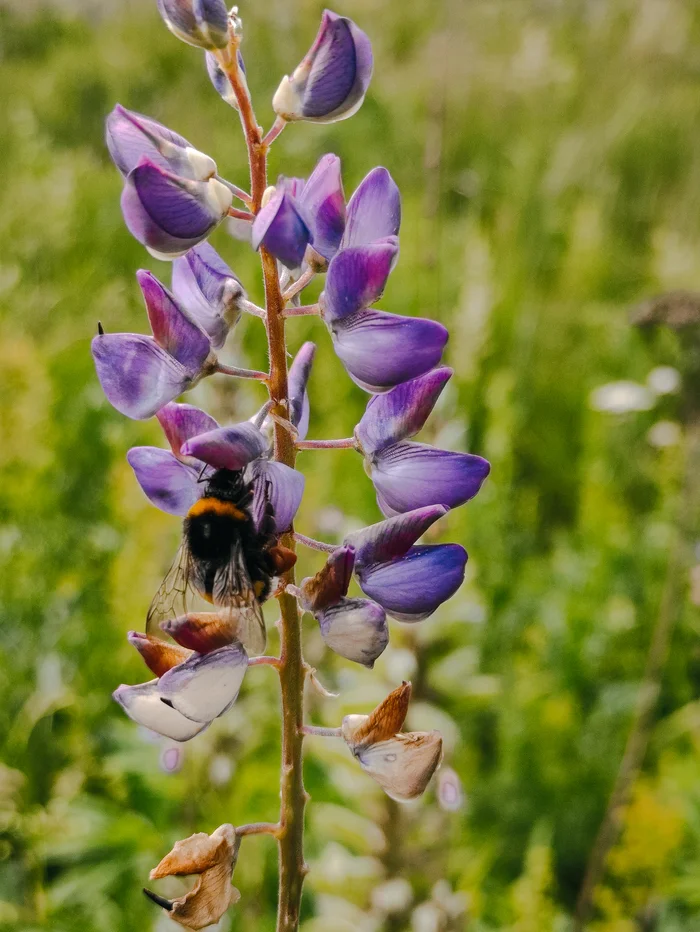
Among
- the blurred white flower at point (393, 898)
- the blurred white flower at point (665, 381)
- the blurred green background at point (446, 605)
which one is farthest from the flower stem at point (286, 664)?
the blurred white flower at point (665, 381)

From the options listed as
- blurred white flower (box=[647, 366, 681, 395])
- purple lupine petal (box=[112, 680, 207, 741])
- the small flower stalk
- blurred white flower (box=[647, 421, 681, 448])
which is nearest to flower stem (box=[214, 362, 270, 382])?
the small flower stalk

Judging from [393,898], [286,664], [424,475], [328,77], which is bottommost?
[393,898]

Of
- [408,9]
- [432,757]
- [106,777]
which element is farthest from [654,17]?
[432,757]

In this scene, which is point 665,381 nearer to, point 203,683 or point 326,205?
point 326,205

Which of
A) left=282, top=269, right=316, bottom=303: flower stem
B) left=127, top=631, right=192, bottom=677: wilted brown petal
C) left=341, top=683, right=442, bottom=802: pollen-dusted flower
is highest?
left=282, top=269, right=316, bottom=303: flower stem

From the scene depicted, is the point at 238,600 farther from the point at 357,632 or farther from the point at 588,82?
the point at 588,82

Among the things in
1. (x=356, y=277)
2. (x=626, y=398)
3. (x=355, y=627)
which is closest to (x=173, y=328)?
(x=356, y=277)

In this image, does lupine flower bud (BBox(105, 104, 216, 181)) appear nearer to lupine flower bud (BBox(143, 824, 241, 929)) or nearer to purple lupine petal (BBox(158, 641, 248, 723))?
purple lupine petal (BBox(158, 641, 248, 723))
